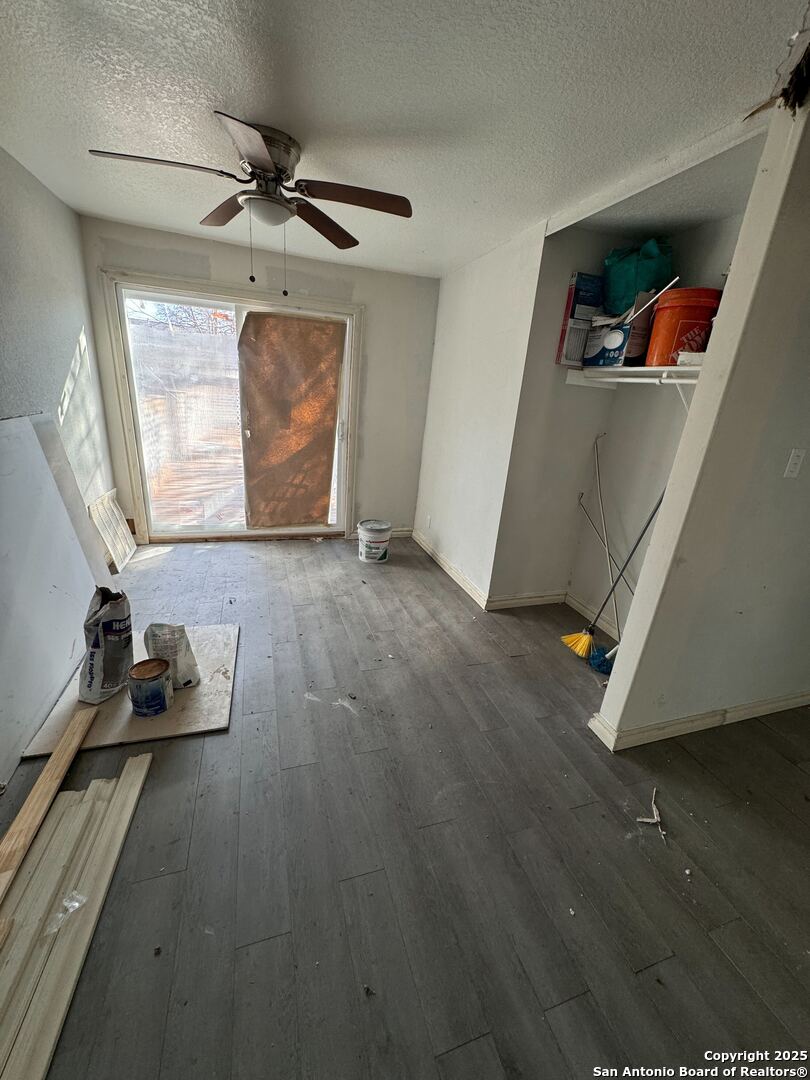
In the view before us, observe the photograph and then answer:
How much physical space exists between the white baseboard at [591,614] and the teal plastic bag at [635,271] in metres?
1.84

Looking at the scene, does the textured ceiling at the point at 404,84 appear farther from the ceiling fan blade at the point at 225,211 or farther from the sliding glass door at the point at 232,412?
the sliding glass door at the point at 232,412

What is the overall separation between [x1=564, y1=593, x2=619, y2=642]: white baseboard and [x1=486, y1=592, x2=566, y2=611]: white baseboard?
0.20 feet

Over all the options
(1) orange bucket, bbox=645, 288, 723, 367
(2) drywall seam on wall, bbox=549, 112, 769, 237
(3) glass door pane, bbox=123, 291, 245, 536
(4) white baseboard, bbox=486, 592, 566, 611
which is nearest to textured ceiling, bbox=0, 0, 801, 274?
(2) drywall seam on wall, bbox=549, 112, 769, 237

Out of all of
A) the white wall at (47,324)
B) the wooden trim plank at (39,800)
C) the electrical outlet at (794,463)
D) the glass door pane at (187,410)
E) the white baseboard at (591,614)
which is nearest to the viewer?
the wooden trim plank at (39,800)

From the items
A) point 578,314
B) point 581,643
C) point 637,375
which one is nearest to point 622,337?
point 637,375

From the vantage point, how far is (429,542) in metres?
3.91

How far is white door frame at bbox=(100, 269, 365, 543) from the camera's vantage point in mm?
3016

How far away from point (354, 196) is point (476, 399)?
1578mm

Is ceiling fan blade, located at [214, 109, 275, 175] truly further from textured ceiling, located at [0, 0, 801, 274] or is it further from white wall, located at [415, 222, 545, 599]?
white wall, located at [415, 222, 545, 599]

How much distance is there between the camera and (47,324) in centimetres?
238

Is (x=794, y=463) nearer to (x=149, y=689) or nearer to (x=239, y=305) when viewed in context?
(x=149, y=689)

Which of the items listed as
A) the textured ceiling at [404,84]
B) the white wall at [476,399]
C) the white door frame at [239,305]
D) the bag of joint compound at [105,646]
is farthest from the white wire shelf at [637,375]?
the bag of joint compound at [105,646]

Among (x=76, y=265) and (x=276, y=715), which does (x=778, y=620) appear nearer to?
(x=276, y=715)

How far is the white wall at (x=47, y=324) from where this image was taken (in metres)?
2.04
